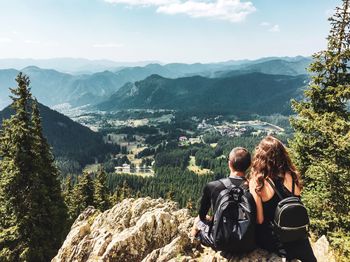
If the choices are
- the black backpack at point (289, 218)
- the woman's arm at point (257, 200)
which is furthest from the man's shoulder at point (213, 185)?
the black backpack at point (289, 218)

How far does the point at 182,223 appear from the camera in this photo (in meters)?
15.9

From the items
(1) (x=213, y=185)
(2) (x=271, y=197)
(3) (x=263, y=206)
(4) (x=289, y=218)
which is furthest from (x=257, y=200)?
(1) (x=213, y=185)

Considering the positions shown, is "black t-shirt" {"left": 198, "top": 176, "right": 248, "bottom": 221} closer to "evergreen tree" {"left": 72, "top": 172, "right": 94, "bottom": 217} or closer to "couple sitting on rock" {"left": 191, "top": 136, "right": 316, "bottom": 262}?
"couple sitting on rock" {"left": 191, "top": 136, "right": 316, "bottom": 262}

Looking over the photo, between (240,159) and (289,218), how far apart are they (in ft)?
6.29

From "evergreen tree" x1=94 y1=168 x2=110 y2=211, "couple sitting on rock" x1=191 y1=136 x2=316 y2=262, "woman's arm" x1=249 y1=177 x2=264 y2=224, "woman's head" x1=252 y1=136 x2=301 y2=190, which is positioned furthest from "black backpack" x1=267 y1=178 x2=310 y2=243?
"evergreen tree" x1=94 y1=168 x2=110 y2=211

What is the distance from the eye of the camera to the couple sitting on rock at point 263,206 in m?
8.25

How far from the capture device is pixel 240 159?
883 cm

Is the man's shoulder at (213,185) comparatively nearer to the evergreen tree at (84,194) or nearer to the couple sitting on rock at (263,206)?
the couple sitting on rock at (263,206)

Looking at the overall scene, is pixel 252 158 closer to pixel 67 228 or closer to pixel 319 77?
pixel 319 77

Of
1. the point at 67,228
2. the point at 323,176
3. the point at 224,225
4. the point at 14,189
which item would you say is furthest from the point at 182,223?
the point at 67,228

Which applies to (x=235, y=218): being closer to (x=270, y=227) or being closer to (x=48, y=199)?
(x=270, y=227)

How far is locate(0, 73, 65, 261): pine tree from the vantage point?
85.9ft

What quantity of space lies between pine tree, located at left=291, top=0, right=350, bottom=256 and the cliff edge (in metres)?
6.12

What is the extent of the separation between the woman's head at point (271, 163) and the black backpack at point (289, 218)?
25 cm
